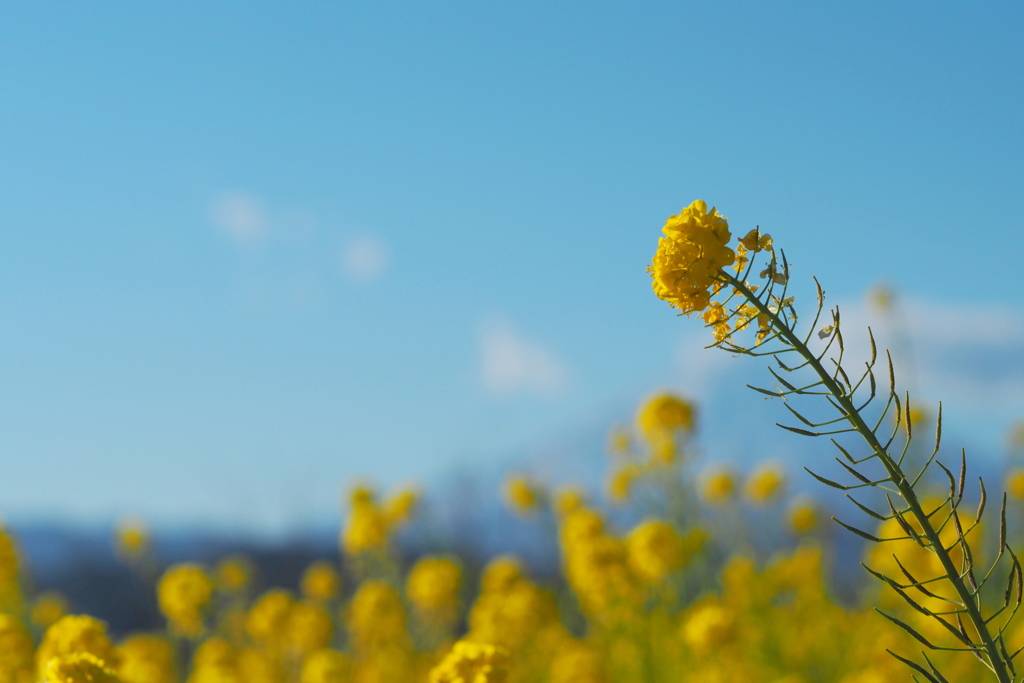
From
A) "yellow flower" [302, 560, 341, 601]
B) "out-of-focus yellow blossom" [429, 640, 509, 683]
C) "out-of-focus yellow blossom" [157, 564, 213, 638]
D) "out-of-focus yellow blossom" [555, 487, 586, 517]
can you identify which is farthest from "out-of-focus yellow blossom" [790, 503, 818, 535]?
"out-of-focus yellow blossom" [429, 640, 509, 683]

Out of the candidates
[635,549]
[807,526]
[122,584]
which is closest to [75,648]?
[635,549]

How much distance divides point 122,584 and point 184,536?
3.85 meters

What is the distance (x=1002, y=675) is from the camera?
1.46m

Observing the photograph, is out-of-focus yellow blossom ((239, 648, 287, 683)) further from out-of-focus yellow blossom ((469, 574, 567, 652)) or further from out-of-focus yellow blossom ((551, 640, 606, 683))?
out-of-focus yellow blossom ((551, 640, 606, 683))

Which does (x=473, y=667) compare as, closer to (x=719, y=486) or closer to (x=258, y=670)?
(x=258, y=670)

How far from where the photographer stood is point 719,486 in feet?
28.4

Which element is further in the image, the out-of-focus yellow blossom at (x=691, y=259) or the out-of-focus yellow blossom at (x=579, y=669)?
the out-of-focus yellow blossom at (x=579, y=669)

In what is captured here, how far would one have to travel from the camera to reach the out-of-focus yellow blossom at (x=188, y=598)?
6121 mm

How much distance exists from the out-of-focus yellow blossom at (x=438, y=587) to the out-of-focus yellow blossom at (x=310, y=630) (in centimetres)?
74

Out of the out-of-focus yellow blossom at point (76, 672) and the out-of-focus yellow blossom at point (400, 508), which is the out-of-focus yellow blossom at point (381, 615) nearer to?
the out-of-focus yellow blossom at point (400, 508)

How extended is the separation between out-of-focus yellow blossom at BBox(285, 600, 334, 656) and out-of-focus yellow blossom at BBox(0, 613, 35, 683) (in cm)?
394

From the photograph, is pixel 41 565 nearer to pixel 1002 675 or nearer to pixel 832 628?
pixel 832 628

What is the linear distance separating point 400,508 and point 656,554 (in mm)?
2702

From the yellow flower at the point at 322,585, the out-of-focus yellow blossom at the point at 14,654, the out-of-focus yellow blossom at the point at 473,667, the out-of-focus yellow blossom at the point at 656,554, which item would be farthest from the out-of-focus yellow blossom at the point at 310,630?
the out-of-focus yellow blossom at the point at 473,667
